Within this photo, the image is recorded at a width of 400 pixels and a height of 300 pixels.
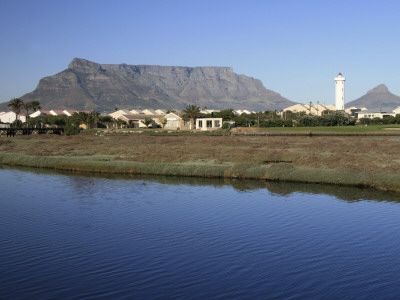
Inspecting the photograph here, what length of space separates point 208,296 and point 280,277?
130 inches

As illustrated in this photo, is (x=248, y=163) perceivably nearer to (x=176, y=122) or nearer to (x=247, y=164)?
(x=247, y=164)

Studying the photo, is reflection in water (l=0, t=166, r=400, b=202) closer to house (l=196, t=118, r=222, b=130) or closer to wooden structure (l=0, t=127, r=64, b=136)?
wooden structure (l=0, t=127, r=64, b=136)

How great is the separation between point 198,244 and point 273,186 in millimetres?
18892

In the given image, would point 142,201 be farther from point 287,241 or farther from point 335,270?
point 335,270

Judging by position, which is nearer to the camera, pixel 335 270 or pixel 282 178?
pixel 335 270

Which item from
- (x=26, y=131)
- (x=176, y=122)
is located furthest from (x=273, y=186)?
(x=176, y=122)

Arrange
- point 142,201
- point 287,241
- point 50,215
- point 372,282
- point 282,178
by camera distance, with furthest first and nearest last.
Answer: point 282,178 → point 142,201 → point 50,215 → point 287,241 → point 372,282

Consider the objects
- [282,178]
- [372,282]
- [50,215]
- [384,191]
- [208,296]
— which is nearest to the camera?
[208,296]

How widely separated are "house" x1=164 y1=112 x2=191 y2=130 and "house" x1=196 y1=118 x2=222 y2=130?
13.6 metres

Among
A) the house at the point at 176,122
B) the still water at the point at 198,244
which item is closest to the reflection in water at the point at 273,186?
the still water at the point at 198,244

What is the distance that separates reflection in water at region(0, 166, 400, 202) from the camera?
36.4 m

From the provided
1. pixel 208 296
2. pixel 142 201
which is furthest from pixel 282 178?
pixel 208 296

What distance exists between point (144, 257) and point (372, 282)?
874cm

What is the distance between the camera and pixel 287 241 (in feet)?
77.6
